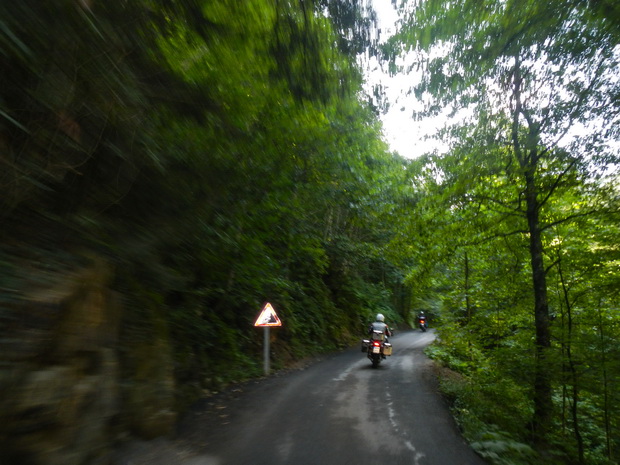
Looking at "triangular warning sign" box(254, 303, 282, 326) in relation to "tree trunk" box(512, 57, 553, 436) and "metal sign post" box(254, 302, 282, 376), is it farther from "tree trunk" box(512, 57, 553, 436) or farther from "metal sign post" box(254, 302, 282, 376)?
"tree trunk" box(512, 57, 553, 436)

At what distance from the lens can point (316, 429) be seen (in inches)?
199

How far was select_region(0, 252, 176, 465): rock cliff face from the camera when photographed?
8.53 feet

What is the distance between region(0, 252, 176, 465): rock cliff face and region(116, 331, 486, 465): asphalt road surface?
55 centimetres

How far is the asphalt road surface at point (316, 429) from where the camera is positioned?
4.12 m

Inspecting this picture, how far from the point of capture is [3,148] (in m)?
2.64

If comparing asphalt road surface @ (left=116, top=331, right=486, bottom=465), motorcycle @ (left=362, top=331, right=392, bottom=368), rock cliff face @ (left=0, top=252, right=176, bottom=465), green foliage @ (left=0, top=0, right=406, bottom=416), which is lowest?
asphalt road surface @ (left=116, top=331, right=486, bottom=465)

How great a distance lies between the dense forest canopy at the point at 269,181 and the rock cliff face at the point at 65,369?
0.10ft

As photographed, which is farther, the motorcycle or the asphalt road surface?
the motorcycle

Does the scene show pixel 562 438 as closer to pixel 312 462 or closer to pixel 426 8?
pixel 312 462

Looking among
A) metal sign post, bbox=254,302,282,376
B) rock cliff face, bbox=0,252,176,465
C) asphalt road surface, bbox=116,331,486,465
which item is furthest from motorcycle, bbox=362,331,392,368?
rock cliff face, bbox=0,252,176,465

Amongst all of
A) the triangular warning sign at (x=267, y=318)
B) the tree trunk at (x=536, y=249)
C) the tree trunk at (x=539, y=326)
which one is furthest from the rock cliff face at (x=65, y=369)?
the tree trunk at (x=536, y=249)

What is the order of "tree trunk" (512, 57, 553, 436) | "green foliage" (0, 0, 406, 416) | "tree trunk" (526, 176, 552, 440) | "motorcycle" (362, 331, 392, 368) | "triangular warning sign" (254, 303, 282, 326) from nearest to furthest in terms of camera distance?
"green foliage" (0, 0, 406, 416) < "tree trunk" (526, 176, 552, 440) < "tree trunk" (512, 57, 553, 436) < "triangular warning sign" (254, 303, 282, 326) < "motorcycle" (362, 331, 392, 368)

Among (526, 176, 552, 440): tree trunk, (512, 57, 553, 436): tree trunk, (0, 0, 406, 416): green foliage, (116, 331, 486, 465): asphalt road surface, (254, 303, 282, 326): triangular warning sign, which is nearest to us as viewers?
(0, 0, 406, 416): green foliage

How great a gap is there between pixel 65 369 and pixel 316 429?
3517 millimetres
